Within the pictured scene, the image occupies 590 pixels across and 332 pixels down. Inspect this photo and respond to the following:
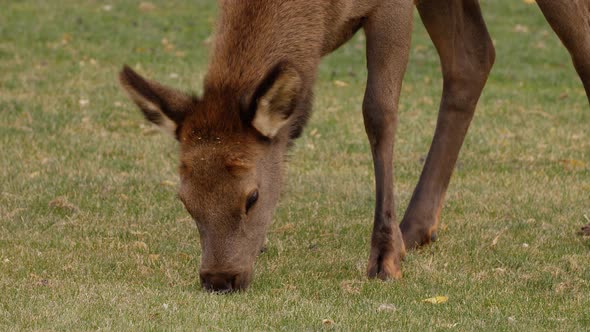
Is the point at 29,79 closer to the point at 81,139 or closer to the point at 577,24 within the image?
the point at 81,139

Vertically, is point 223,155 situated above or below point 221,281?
above

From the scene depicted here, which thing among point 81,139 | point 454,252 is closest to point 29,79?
point 81,139

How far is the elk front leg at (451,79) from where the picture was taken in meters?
8.33

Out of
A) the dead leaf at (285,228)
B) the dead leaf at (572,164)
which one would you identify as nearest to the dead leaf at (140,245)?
the dead leaf at (285,228)

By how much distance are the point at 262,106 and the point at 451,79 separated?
270 cm

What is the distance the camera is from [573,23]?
25.7ft

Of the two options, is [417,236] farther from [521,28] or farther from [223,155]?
[521,28]

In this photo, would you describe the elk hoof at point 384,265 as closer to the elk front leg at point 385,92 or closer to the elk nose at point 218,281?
the elk front leg at point 385,92

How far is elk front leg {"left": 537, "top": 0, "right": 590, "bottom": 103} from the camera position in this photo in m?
7.82

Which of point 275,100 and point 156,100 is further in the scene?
point 156,100

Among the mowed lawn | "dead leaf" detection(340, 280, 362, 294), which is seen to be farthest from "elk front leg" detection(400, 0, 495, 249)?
"dead leaf" detection(340, 280, 362, 294)

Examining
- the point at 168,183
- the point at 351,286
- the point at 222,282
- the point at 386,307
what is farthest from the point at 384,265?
the point at 168,183

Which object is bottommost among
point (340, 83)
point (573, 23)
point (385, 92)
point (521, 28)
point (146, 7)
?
point (521, 28)

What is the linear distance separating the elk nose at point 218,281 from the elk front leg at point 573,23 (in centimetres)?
310
